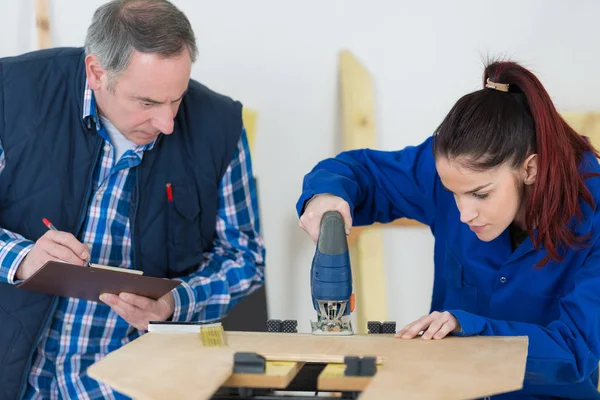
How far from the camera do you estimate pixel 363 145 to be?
3.29m

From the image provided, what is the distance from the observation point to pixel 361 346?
5.94ft

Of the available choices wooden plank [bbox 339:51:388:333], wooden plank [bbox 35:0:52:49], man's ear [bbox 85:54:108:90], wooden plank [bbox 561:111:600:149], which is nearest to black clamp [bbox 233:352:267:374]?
man's ear [bbox 85:54:108:90]

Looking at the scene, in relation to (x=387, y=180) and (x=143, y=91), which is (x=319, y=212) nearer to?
(x=387, y=180)

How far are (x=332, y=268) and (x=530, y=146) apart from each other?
0.54m

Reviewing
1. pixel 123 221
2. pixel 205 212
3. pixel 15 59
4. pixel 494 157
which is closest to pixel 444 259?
pixel 494 157

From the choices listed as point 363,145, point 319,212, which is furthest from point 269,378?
point 363,145

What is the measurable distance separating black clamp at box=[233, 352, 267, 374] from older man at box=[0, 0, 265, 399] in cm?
66

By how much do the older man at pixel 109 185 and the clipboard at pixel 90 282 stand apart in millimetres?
51

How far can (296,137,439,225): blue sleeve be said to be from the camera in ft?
7.65

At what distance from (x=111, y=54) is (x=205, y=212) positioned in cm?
54

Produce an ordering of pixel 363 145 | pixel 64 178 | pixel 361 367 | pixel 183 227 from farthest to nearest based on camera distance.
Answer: pixel 363 145 < pixel 183 227 < pixel 64 178 < pixel 361 367

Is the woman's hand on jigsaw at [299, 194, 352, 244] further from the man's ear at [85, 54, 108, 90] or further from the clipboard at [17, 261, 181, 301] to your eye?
the man's ear at [85, 54, 108, 90]

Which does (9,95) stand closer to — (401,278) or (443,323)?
(443,323)

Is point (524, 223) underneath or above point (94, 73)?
underneath
